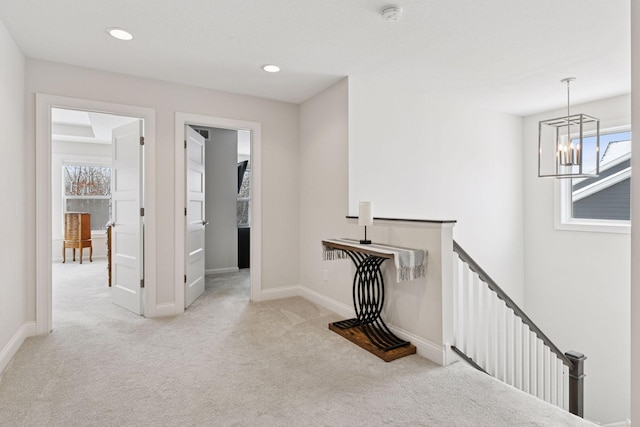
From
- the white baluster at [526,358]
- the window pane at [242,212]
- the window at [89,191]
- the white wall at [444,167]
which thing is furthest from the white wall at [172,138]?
the window at [89,191]

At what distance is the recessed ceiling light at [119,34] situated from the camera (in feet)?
8.54

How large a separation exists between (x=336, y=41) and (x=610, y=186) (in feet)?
12.9

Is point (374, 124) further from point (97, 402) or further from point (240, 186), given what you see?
point (240, 186)

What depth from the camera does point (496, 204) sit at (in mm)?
4891

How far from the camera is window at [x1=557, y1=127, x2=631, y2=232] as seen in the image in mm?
4285

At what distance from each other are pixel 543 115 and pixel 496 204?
1.36m

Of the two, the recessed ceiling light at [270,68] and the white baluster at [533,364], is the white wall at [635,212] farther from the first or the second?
the recessed ceiling light at [270,68]

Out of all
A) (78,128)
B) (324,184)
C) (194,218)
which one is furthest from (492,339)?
(78,128)

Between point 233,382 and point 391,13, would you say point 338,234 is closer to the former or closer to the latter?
point 233,382

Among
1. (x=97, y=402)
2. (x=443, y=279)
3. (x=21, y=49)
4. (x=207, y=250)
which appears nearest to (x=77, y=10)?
(x=21, y=49)

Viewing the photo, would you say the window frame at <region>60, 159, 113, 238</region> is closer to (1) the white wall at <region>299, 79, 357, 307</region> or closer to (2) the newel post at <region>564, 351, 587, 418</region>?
(1) the white wall at <region>299, 79, 357, 307</region>

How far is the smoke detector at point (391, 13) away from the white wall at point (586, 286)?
3479mm

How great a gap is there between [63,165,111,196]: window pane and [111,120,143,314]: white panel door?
4266 millimetres

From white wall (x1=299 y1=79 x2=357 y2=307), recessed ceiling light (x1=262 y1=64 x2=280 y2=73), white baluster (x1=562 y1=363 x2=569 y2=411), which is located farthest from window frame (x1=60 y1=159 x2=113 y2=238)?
white baluster (x1=562 y1=363 x2=569 y2=411)
